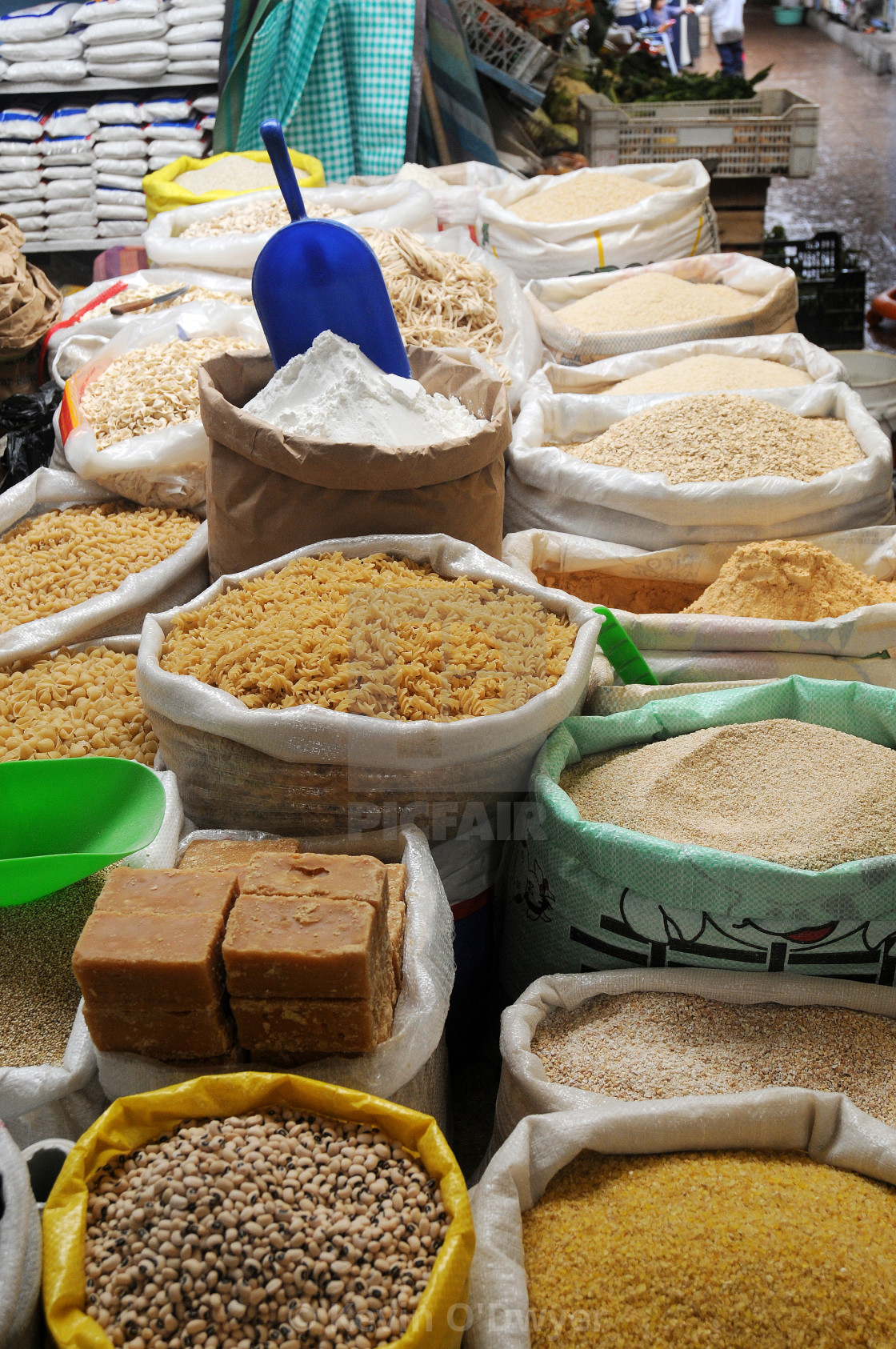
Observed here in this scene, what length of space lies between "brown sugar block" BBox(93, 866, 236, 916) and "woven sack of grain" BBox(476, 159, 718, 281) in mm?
2381

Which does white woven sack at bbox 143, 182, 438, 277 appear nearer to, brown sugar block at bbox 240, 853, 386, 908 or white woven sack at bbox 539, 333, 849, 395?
white woven sack at bbox 539, 333, 849, 395

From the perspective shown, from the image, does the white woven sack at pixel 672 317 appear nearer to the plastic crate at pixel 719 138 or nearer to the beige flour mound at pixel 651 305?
the beige flour mound at pixel 651 305

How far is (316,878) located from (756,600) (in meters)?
0.90

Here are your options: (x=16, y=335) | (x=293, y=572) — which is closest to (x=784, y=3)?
(x=16, y=335)

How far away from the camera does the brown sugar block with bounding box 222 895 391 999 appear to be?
0.88 meters

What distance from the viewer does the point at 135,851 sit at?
113 cm

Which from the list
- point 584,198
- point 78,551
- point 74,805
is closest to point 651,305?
point 584,198

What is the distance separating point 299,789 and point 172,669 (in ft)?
0.74

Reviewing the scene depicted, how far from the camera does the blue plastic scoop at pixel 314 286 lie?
5.72ft

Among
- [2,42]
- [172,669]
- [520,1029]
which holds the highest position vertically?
[2,42]

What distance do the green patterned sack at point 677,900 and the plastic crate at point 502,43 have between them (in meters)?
3.94

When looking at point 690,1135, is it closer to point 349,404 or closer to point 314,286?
point 349,404

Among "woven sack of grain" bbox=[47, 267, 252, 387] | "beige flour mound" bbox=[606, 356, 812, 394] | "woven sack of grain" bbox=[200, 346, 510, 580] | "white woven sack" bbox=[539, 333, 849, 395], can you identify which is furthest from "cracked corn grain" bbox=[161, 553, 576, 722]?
"woven sack of grain" bbox=[47, 267, 252, 387]

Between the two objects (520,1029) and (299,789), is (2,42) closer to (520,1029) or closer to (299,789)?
(299,789)
